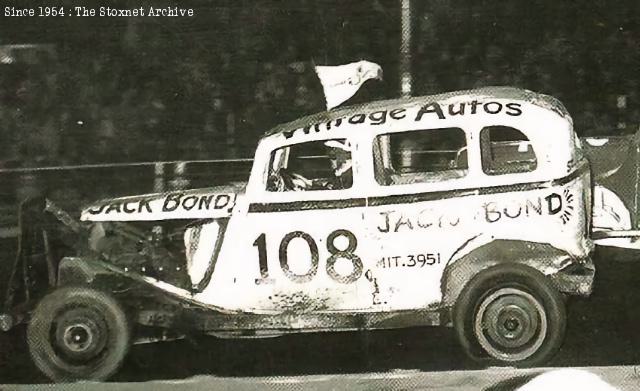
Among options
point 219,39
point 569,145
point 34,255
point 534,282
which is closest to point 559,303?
point 534,282

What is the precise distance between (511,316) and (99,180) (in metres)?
1.06

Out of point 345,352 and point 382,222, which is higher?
point 382,222

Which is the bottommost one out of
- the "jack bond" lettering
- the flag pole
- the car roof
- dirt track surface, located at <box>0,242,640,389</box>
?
dirt track surface, located at <box>0,242,640,389</box>

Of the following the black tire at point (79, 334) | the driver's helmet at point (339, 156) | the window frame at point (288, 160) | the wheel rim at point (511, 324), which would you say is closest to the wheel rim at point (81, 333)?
the black tire at point (79, 334)

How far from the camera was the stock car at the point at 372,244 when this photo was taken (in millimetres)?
1583

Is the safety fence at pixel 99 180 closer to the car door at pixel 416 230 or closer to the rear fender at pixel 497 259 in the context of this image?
the car door at pixel 416 230

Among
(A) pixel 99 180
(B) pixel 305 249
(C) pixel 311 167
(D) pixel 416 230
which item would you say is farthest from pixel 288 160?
(A) pixel 99 180

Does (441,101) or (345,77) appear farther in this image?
(345,77)

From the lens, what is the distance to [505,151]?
1678 millimetres

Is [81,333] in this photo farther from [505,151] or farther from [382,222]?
[505,151]

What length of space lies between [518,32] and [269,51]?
641 millimetres

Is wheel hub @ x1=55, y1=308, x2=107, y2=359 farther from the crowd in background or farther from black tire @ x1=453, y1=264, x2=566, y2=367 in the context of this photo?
black tire @ x1=453, y1=264, x2=566, y2=367

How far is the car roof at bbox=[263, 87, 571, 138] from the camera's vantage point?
1634mm

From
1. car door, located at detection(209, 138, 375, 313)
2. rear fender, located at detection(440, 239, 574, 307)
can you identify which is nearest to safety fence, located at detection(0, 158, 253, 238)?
car door, located at detection(209, 138, 375, 313)
